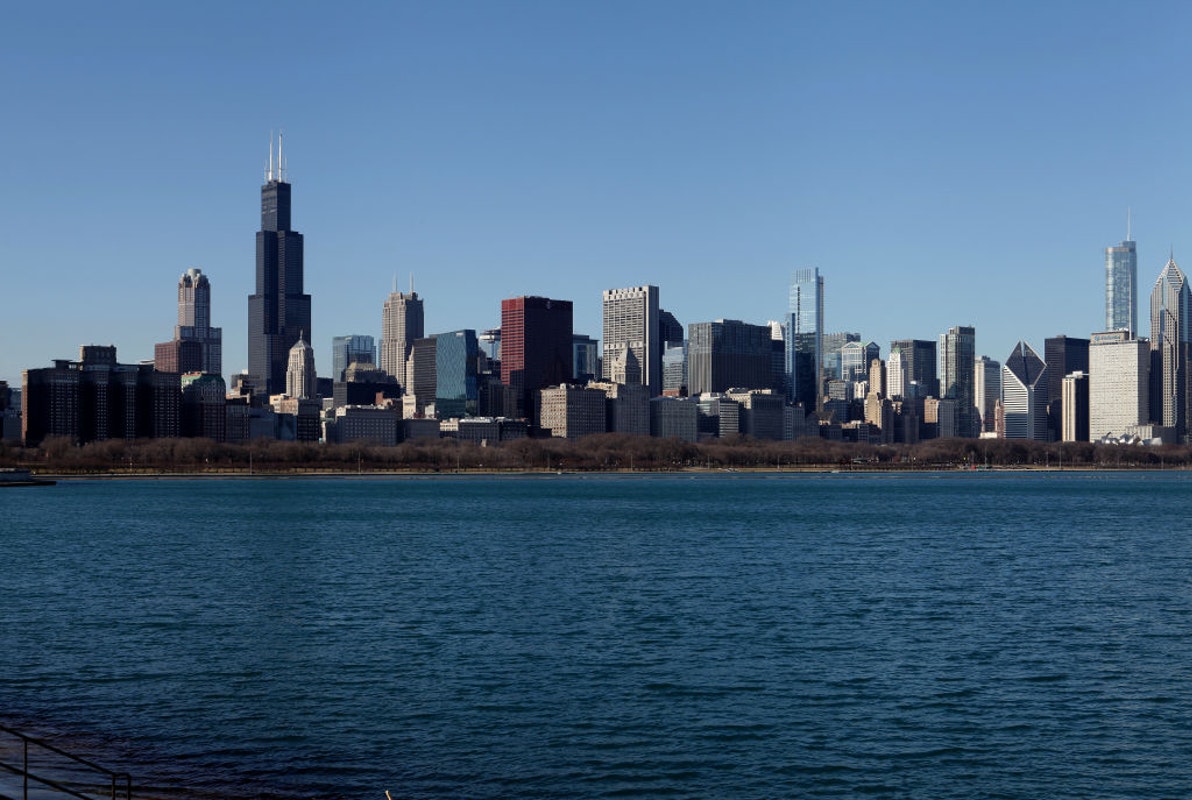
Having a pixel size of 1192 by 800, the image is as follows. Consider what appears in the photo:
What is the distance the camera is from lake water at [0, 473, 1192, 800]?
94.9 ft

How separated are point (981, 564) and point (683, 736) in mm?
45961

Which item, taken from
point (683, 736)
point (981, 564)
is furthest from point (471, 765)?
point (981, 564)

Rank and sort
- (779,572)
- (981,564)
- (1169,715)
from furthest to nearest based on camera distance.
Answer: (981,564) → (779,572) → (1169,715)

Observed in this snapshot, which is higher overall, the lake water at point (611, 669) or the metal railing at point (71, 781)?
the metal railing at point (71, 781)

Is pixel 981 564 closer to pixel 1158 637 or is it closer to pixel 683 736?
pixel 1158 637

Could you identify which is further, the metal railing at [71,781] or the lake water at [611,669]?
the lake water at [611,669]

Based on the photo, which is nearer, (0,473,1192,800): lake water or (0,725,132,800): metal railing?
(0,725,132,800): metal railing

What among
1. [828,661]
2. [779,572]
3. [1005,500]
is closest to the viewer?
[828,661]

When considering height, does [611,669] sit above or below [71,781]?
below

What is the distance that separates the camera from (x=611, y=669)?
39.8 metres

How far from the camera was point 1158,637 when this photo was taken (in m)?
46.1

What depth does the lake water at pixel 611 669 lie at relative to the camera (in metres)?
28.9

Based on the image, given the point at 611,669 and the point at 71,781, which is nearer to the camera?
the point at 71,781

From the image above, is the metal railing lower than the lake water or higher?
higher
